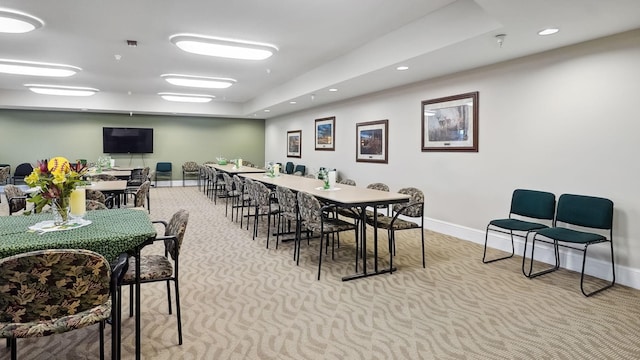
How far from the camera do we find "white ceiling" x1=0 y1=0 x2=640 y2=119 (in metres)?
3.27

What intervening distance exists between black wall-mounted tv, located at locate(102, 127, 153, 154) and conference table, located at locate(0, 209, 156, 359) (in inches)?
383

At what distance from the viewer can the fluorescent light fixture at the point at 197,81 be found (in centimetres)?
735

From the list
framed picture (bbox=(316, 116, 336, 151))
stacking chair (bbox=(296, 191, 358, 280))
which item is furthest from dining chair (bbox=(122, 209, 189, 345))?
framed picture (bbox=(316, 116, 336, 151))

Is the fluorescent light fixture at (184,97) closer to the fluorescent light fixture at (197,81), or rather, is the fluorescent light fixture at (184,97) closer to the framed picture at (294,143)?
the fluorescent light fixture at (197,81)

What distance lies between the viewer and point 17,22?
405cm

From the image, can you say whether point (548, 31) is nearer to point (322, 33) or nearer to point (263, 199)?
point (322, 33)

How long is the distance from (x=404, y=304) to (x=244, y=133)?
10.6 meters

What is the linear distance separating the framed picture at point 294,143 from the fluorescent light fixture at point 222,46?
4.91 meters

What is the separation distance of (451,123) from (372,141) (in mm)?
1955

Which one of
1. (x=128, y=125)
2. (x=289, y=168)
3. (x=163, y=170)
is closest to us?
(x=289, y=168)

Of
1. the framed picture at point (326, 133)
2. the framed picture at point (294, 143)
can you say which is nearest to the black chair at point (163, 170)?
the framed picture at point (294, 143)

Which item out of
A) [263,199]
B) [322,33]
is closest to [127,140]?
[263,199]

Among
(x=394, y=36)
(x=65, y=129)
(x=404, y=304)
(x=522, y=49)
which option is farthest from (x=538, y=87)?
(x=65, y=129)

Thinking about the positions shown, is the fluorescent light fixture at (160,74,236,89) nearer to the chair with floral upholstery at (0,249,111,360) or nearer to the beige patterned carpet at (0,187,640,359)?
the beige patterned carpet at (0,187,640,359)
